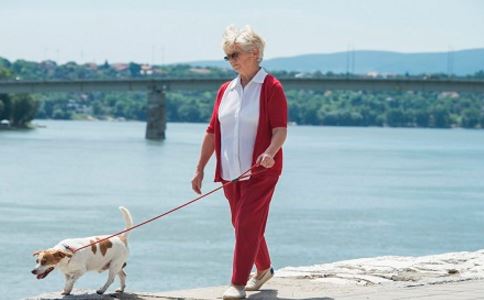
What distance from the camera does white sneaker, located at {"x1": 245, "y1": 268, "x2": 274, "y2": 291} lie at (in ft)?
30.5

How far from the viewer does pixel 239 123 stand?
9008 millimetres

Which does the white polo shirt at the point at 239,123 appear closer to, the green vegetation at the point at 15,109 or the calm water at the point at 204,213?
the calm water at the point at 204,213

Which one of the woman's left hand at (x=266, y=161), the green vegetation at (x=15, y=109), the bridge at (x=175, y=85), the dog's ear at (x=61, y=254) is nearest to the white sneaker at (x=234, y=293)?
the woman's left hand at (x=266, y=161)

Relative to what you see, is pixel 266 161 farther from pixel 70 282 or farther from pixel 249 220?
pixel 70 282

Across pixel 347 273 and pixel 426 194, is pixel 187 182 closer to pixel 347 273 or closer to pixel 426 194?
pixel 426 194

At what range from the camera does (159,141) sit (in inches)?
4245

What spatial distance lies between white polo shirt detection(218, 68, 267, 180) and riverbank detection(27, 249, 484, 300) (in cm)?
84

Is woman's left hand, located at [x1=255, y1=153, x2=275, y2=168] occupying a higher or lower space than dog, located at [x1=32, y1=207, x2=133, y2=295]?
higher

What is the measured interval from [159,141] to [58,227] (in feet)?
245

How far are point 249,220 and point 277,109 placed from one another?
Answer: 0.71m

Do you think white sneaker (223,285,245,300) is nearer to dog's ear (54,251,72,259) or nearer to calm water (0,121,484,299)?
dog's ear (54,251,72,259)

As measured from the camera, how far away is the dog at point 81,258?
8367 mm

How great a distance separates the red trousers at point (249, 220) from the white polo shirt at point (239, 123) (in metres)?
0.16

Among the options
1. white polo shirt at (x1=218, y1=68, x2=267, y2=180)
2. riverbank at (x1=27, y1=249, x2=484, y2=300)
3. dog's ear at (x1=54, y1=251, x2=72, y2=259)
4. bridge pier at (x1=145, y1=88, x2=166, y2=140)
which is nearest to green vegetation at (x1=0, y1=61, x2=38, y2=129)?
bridge pier at (x1=145, y1=88, x2=166, y2=140)
